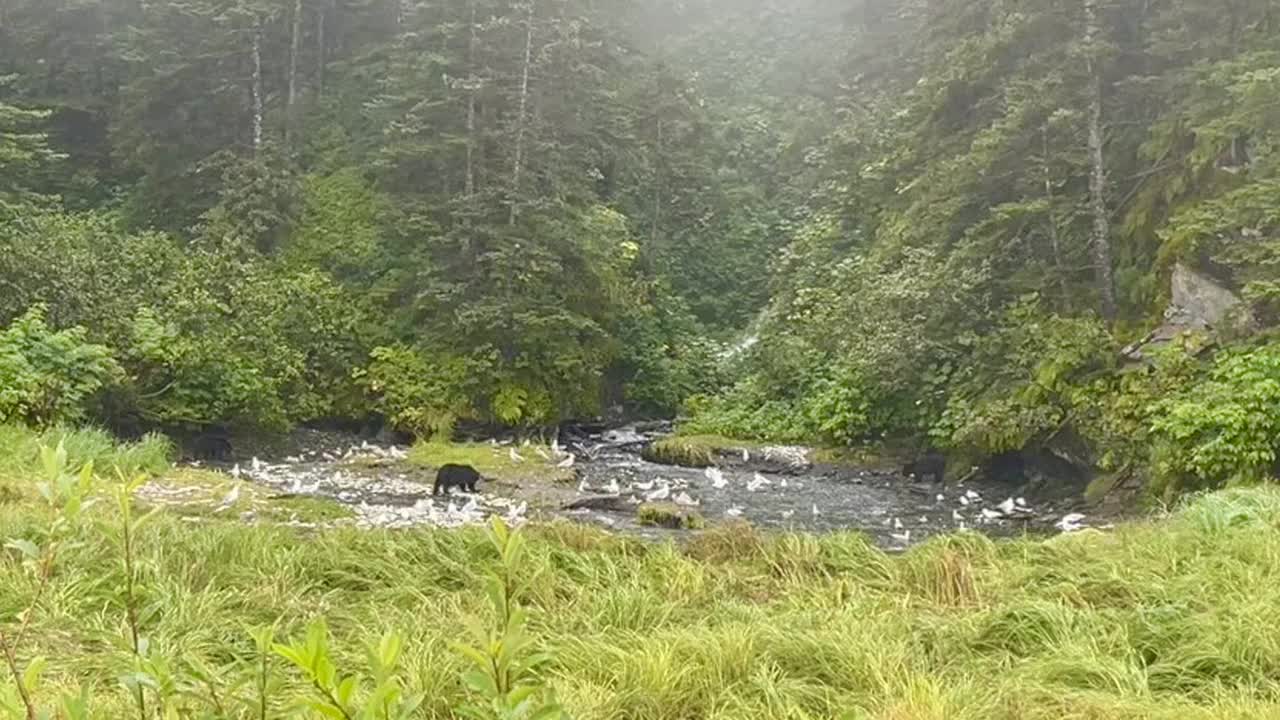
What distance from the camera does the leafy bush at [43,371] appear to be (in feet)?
41.4

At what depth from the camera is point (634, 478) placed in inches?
639

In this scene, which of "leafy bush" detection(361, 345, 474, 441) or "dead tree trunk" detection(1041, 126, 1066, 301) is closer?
"dead tree trunk" detection(1041, 126, 1066, 301)

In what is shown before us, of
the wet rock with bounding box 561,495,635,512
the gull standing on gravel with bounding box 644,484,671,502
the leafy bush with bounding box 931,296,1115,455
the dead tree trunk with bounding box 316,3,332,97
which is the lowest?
the gull standing on gravel with bounding box 644,484,671,502

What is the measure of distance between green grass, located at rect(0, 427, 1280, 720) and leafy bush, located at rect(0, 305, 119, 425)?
5094 millimetres

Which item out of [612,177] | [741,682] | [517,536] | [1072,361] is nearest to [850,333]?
[1072,361]

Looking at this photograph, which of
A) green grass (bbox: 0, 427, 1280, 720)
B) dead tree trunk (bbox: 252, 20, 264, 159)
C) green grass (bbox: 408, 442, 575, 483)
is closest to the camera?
green grass (bbox: 0, 427, 1280, 720)

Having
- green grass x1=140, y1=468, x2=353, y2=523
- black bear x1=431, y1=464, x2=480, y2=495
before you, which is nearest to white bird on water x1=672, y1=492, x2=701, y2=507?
black bear x1=431, y1=464, x2=480, y2=495

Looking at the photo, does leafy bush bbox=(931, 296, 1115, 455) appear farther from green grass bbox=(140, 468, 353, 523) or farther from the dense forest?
green grass bbox=(140, 468, 353, 523)

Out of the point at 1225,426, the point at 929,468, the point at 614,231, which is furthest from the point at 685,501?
the point at 614,231

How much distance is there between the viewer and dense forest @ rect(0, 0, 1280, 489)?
1410cm

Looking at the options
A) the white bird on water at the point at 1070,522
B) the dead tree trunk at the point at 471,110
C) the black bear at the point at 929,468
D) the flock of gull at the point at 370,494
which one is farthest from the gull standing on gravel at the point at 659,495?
the dead tree trunk at the point at 471,110

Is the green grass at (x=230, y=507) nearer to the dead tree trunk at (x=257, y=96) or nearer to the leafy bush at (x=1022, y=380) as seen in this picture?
the leafy bush at (x=1022, y=380)

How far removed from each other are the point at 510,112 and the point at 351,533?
A: 672 inches

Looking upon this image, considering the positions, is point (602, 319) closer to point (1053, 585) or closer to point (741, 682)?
point (1053, 585)
